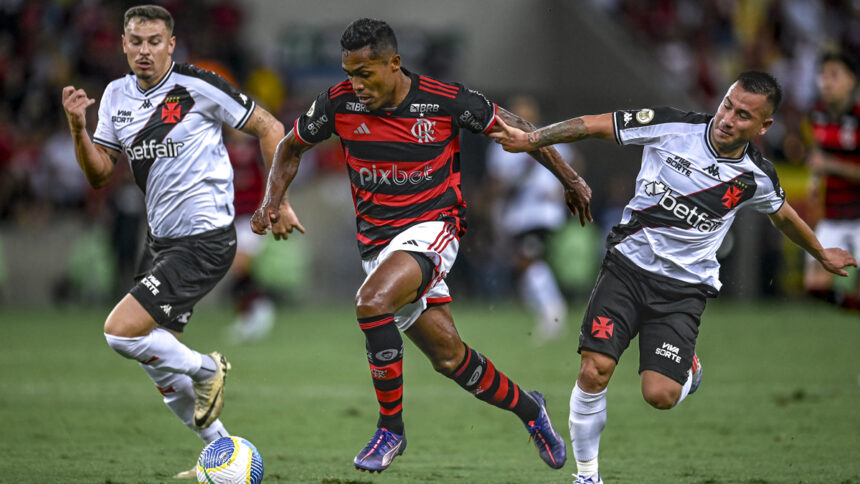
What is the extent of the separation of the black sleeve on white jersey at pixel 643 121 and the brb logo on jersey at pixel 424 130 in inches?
40.3

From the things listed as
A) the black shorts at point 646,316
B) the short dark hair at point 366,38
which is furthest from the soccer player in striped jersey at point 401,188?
the black shorts at point 646,316

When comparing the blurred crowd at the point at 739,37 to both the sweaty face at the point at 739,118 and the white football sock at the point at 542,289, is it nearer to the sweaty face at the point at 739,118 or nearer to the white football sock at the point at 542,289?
the white football sock at the point at 542,289

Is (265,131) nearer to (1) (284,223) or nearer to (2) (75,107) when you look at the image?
(1) (284,223)

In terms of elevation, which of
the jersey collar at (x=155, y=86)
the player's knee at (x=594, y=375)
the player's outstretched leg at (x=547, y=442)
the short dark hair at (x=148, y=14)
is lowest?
the player's outstretched leg at (x=547, y=442)

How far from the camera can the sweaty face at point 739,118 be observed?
237 inches

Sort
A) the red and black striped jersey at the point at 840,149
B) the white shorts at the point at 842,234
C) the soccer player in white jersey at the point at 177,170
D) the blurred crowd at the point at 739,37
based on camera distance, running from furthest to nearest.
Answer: the blurred crowd at the point at 739,37 → the white shorts at the point at 842,234 → the red and black striped jersey at the point at 840,149 → the soccer player in white jersey at the point at 177,170

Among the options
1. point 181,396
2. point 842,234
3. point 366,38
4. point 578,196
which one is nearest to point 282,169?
point 366,38

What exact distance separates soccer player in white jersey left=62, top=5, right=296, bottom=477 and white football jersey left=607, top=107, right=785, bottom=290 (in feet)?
6.68

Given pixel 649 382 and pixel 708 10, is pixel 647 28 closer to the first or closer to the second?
pixel 708 10

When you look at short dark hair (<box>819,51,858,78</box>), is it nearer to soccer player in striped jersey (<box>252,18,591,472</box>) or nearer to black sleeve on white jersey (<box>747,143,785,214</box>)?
black sleeve on white jersey (<box>747,143,785,214</box>)

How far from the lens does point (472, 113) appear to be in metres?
6.37

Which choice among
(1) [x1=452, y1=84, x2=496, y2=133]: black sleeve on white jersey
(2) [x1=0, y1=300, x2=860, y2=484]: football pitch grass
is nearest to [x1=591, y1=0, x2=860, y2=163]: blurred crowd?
(2) [x1=0, y1=300, x2=860, y2=484]: football pitch grass

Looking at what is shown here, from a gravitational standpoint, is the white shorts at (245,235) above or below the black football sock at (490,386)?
below

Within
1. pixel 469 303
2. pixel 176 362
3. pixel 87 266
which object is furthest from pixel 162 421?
pixel 469 303
